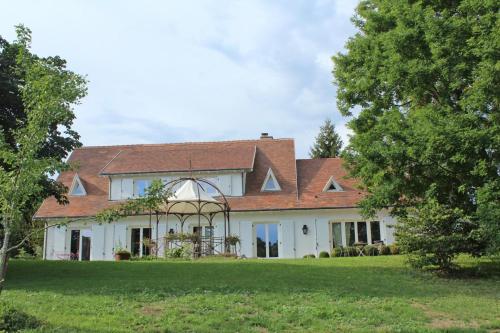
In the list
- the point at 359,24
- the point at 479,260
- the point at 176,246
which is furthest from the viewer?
the point at 176,246

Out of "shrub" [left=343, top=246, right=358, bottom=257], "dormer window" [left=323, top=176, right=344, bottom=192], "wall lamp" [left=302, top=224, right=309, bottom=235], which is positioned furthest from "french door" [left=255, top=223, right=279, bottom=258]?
"shrub" [left=343, top=246, right=358, bottom=257]

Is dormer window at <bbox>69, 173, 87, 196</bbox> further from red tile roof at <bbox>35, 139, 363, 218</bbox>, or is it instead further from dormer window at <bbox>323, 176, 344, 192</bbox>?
dormer window at <bbox>323, 176, 344, 192</bbox>

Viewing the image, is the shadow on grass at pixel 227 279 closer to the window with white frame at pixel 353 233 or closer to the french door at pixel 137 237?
the window with white frame at pixel 353 233

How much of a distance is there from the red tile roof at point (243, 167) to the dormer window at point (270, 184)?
372 millimetres

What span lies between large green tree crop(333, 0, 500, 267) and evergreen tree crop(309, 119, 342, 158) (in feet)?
124

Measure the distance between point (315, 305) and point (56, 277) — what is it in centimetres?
861

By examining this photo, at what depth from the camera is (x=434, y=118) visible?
16.5 m

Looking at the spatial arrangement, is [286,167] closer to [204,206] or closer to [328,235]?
[328,235]

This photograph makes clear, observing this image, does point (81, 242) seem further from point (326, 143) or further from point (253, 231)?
point (326, 143)

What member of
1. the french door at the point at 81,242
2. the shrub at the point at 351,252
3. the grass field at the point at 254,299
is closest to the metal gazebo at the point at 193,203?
the shrub at the point at 351,252

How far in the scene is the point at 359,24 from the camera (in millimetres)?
22047

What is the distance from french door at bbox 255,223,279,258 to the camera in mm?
31812

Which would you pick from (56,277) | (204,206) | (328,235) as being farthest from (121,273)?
(328,235)

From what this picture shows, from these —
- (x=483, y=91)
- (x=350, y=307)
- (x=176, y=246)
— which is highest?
A: (x=483, y=91)
